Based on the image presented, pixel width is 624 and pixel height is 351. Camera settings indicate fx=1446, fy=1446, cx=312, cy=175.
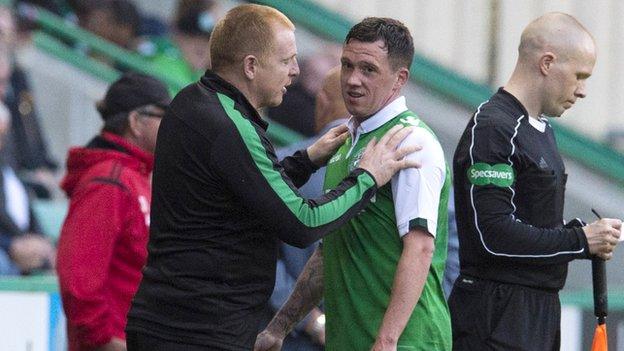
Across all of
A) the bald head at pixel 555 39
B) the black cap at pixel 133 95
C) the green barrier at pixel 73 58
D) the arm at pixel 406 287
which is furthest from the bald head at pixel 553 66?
the green barrier at pixel 73 58

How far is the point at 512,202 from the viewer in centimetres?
474

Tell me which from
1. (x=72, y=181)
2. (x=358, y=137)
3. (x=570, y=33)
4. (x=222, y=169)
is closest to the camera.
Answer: (x=222, y=169)

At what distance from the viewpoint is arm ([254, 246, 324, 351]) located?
473 centimetres

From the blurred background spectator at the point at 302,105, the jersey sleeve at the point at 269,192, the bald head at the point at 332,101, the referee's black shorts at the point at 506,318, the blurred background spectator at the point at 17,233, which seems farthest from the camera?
the blurred background spectator at the point at 302,105

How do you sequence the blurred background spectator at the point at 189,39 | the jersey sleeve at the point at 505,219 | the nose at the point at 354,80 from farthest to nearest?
the blurred background spectator at the point at 189,39 < the jersey sleeve at the point at 505,219 < the nose at the point at 354,80

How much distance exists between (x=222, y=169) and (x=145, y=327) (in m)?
0.53

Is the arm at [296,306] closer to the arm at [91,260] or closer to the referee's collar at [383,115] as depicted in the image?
the referee's collar at [383,115]

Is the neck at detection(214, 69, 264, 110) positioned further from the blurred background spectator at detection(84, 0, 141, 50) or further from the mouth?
the blurred background spectator at detection(84, 0, 141, 50)

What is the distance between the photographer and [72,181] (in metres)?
5.66

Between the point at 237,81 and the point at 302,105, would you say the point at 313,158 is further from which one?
the point at 302,105

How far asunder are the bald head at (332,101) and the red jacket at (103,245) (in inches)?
32.0

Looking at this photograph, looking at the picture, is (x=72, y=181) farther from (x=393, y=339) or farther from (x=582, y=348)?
(x=582, y=348)

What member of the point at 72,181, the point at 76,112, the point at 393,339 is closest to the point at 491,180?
the point at 393,339

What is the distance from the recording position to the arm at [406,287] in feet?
14.0
